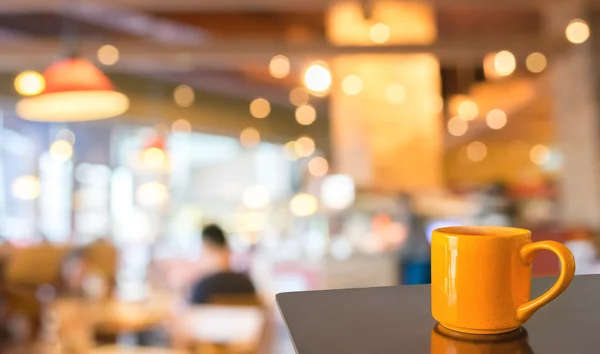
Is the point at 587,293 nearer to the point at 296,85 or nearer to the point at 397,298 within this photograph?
the point at 397,298

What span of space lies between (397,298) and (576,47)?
610 centimetres

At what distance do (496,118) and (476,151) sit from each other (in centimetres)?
630

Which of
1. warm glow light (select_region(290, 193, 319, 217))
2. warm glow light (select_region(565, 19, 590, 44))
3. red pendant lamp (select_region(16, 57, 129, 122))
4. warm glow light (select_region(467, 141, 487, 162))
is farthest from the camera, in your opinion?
warm glow light (select_region(467, 141, 487, 162))

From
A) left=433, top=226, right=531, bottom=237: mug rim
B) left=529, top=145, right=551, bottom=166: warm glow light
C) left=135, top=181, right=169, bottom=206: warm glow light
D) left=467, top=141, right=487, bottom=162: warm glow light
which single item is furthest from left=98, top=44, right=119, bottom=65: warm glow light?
left=529, top=145, right=551, bottom=166: warm glow light

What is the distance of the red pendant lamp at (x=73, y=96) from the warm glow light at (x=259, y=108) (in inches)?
357

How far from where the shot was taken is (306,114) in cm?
1320

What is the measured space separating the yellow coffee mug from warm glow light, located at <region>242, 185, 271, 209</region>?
11.7 metres

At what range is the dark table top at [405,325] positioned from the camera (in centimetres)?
69

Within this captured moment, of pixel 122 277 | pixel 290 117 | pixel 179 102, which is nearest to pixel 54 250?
pixel 122 277

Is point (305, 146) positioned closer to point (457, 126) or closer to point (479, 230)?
point (457, 126)

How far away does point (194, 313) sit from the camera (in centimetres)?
304

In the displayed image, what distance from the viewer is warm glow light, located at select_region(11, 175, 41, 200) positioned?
917 centimetres

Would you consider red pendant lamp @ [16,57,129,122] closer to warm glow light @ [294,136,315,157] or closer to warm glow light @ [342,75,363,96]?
warm glow light @ [342,75,363,96]

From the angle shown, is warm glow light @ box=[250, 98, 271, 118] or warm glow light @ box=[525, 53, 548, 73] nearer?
warm glow light @ box=[525, 53, 548, 73]
